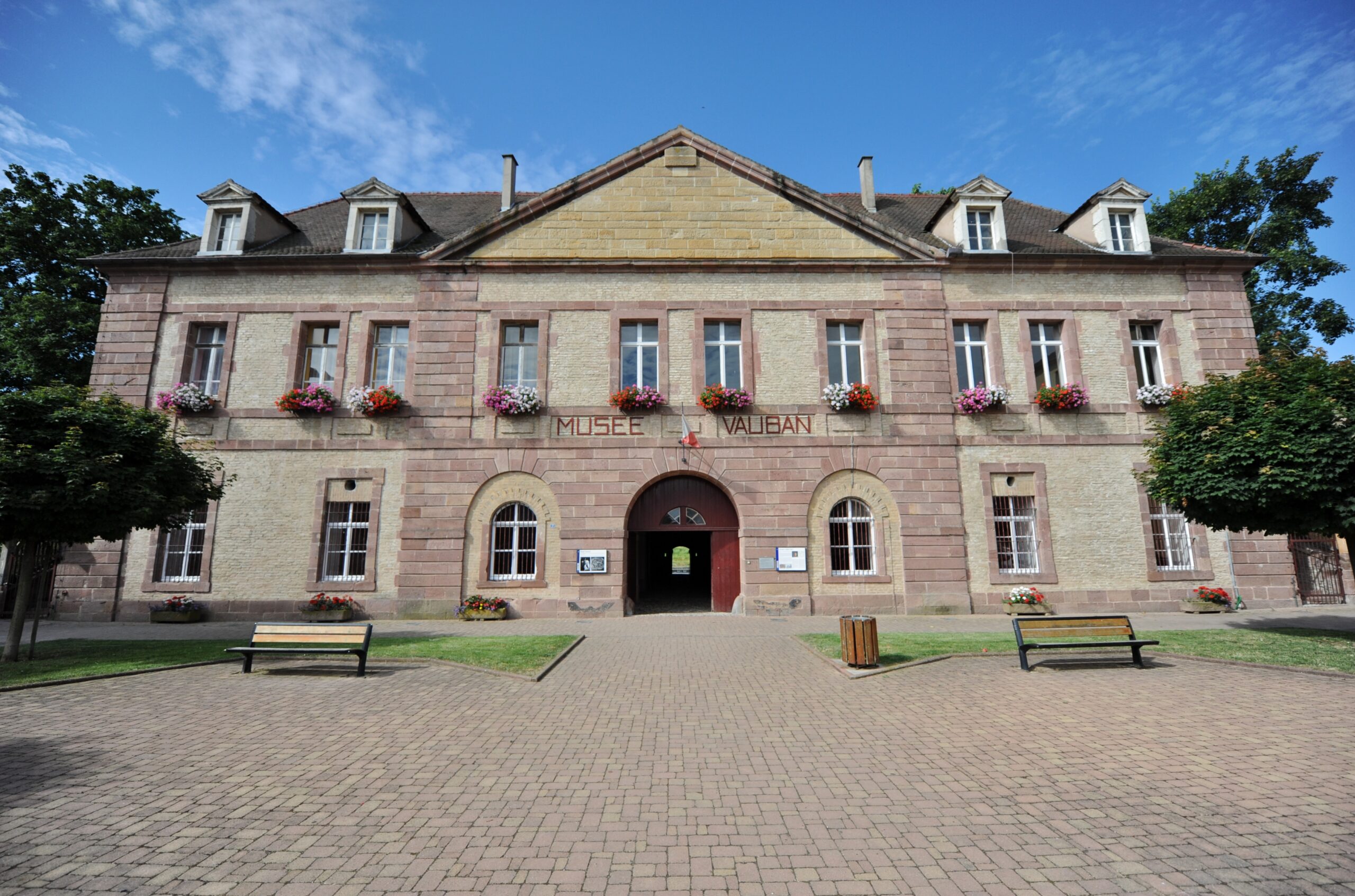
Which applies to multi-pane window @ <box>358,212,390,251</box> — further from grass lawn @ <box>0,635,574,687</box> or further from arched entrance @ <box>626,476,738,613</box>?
grass lawn @ <box>0,635,574,687</box>

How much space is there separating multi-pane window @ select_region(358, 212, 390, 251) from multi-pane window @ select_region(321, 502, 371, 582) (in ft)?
24.1

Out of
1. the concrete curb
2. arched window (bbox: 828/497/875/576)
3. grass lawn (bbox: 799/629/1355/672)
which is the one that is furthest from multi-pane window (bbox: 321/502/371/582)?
arched window (bbox: 828/497/875/576)

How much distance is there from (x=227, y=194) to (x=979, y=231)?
2140 cm

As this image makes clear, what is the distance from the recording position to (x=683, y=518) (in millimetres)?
16062

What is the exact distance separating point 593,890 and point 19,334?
27610 mm

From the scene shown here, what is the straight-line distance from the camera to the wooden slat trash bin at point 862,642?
340 inches

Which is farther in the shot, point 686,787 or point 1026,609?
point 1026,609

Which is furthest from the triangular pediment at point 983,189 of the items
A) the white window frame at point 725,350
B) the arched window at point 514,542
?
the arched window at point 514,542

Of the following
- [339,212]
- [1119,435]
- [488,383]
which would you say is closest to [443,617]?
[488,383]

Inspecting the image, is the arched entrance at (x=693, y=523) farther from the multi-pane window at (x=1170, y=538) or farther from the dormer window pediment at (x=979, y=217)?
the multi-pane window at (x=1170, y=538)

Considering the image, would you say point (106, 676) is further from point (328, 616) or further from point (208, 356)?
point (208, 356)

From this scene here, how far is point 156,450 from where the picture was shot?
35.3 ft

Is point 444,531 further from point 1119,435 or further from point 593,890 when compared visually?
point 1119,435

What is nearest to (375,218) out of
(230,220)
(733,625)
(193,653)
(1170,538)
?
(230,220)
